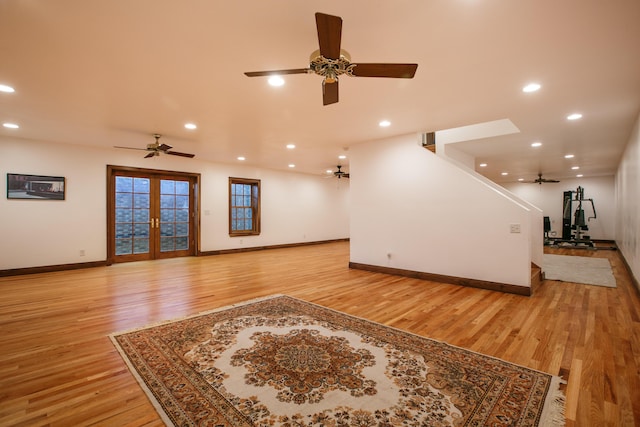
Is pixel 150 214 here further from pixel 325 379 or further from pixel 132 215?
pixel 325 379

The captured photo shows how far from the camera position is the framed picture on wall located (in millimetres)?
5613

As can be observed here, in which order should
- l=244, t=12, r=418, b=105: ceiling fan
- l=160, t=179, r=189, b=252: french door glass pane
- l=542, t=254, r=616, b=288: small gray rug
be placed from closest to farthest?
l=244, t=12, r=418, b=105: ceiling fan < l=542, t=254, r=616, b=288: small gray rug < l=160, t=179, r=189, b=252: french door glass pane

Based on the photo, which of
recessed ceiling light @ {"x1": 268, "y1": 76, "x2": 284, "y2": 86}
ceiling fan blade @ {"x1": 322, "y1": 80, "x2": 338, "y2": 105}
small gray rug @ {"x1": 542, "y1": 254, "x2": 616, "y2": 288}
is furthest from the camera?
small gray rug @ {"x1": 542, "y1": 254, "x2": 616, "y2": 288}

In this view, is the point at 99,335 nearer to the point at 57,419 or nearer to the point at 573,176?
the point at 57,419

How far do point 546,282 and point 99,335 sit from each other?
21.1ft

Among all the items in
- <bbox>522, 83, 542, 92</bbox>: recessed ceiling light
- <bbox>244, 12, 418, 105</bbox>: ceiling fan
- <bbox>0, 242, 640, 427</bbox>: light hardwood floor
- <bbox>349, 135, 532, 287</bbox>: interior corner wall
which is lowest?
<bbox>0, 242, 640, 427</bbox>: light hardwood floor

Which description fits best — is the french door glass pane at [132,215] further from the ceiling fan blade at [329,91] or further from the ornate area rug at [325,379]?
the ceiling fan blade at [329,91]

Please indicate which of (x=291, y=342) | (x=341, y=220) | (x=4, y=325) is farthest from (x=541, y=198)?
(x=4, y=325)

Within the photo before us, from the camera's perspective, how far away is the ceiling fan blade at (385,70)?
2218mm

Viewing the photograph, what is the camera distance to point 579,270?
605 centimetres

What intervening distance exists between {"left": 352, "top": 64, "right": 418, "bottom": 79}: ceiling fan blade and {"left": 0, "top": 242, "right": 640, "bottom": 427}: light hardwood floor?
7.72 ft

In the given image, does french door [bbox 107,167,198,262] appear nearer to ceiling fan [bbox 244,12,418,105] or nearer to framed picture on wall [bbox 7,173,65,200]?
framed picture on wall [bbox 7,173,65,200]

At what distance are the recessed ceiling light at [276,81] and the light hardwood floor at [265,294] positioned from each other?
8.93ft

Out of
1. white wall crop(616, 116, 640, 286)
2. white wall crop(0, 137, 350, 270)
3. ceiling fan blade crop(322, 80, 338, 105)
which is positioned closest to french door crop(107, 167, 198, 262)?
white wall crop(0, 137, 350, 270)
